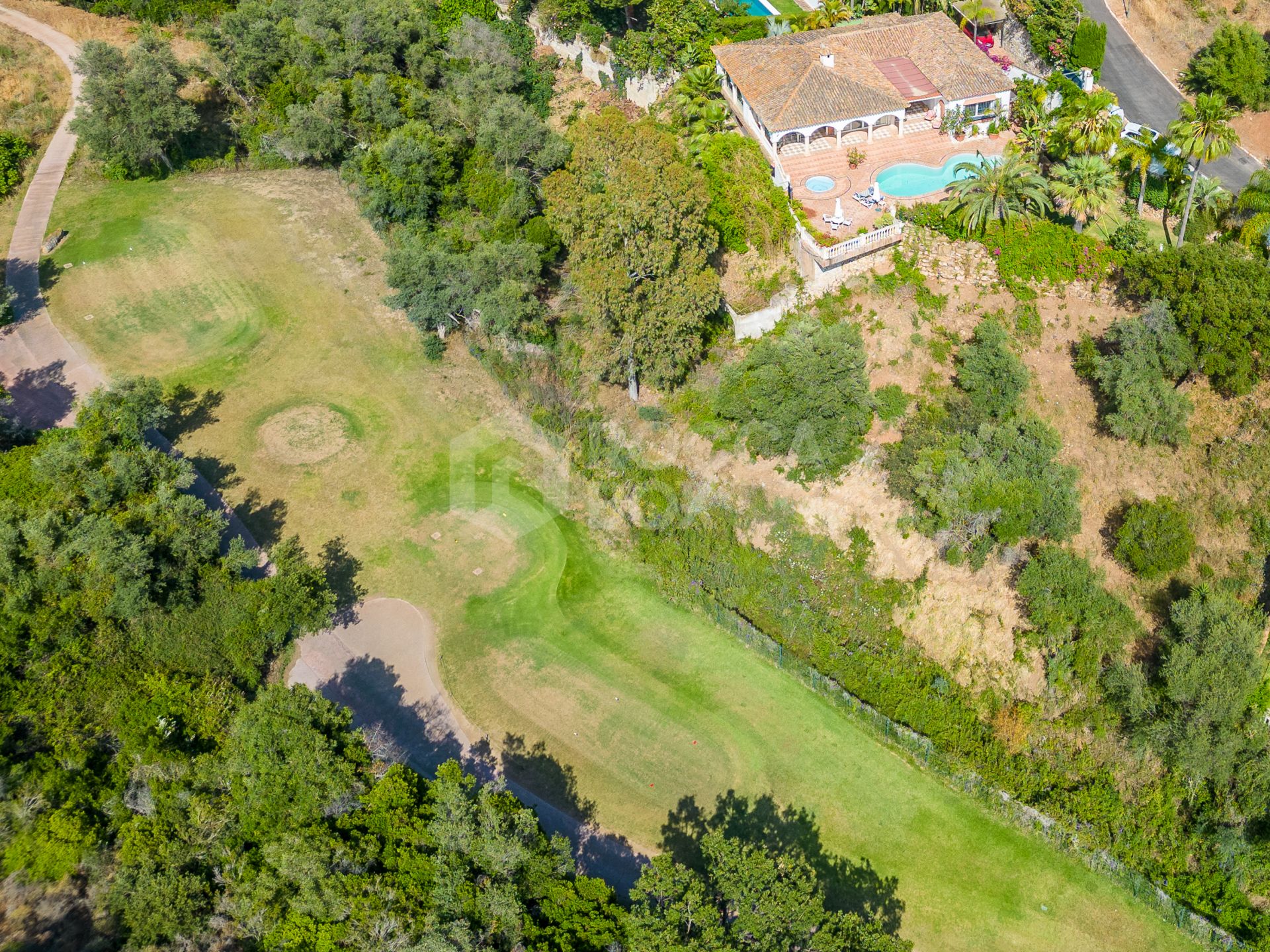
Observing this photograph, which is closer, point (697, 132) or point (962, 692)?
point (962, 692)

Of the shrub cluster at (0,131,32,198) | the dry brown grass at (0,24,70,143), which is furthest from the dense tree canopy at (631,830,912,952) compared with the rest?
the dry brown grass at (0,24,70,143)

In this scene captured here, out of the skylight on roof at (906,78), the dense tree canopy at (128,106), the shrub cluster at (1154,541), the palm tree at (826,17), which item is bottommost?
the shrub cluster at (1154,541)

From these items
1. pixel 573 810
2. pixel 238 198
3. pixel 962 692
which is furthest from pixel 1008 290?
pixel 238 198

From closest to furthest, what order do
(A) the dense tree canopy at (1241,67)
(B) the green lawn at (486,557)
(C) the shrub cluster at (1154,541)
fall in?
(B) the green lawn at (486,557) < (C) the shrub cluster at (1154,541) < (A) the dense tree canopy at (1241,67)

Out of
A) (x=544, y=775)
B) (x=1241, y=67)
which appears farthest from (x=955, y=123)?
(x=544, y=775)

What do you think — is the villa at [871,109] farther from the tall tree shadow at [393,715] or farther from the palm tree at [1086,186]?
the tall tree shadow at [393,715]

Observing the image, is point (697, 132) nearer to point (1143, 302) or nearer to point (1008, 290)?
point (1008, 290)

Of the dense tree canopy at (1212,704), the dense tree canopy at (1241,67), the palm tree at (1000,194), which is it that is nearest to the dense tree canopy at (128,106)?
the palm tree at (1000,194)
